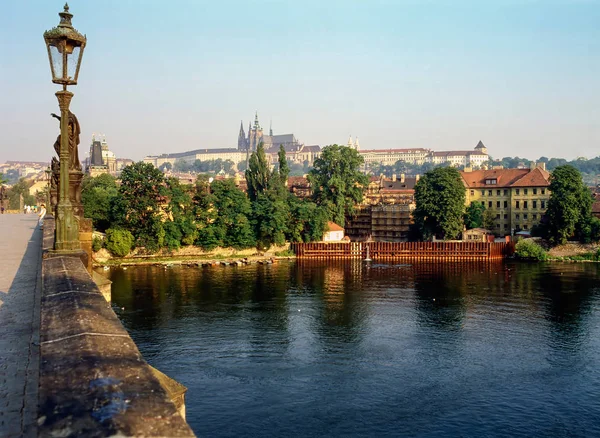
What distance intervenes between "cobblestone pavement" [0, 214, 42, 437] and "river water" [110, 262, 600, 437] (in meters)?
12.2

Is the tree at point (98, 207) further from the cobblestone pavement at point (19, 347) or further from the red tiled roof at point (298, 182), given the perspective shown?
the cobblestone pavement at point (19, 347)

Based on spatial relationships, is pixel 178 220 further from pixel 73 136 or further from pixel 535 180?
pixel 73 136

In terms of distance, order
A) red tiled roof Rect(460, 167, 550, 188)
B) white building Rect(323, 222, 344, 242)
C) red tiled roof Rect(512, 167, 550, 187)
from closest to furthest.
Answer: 1. white building Rect(323, 222, 344, 242)
2. red tiled roof Rect(512, 167, 550, 187)
3. red tiled roof Rect(460, 167, 550, 188)

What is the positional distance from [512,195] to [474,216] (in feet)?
31.5

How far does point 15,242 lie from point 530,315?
139 ft

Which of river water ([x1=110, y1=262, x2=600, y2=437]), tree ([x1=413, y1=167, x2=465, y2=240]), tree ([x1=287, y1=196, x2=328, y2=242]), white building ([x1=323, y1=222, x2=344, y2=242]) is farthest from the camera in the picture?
white building ([x1=323, y1=222, x2=344, y2=242])

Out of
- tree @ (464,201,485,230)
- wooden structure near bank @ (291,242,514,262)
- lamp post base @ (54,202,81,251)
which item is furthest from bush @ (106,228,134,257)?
lamp post base @ (54,202,81,251)

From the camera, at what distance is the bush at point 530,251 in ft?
311

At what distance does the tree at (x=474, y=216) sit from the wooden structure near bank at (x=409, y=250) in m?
10.2

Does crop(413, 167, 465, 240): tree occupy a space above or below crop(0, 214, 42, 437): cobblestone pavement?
above

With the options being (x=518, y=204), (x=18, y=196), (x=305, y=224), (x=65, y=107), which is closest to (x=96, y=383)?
(x=65, y=107)

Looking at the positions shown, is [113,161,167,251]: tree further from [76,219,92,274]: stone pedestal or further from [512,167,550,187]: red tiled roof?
[76,219,92,274]: stone pedestal

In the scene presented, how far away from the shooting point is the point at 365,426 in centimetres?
3056

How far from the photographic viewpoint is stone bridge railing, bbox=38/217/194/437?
6211 mm
